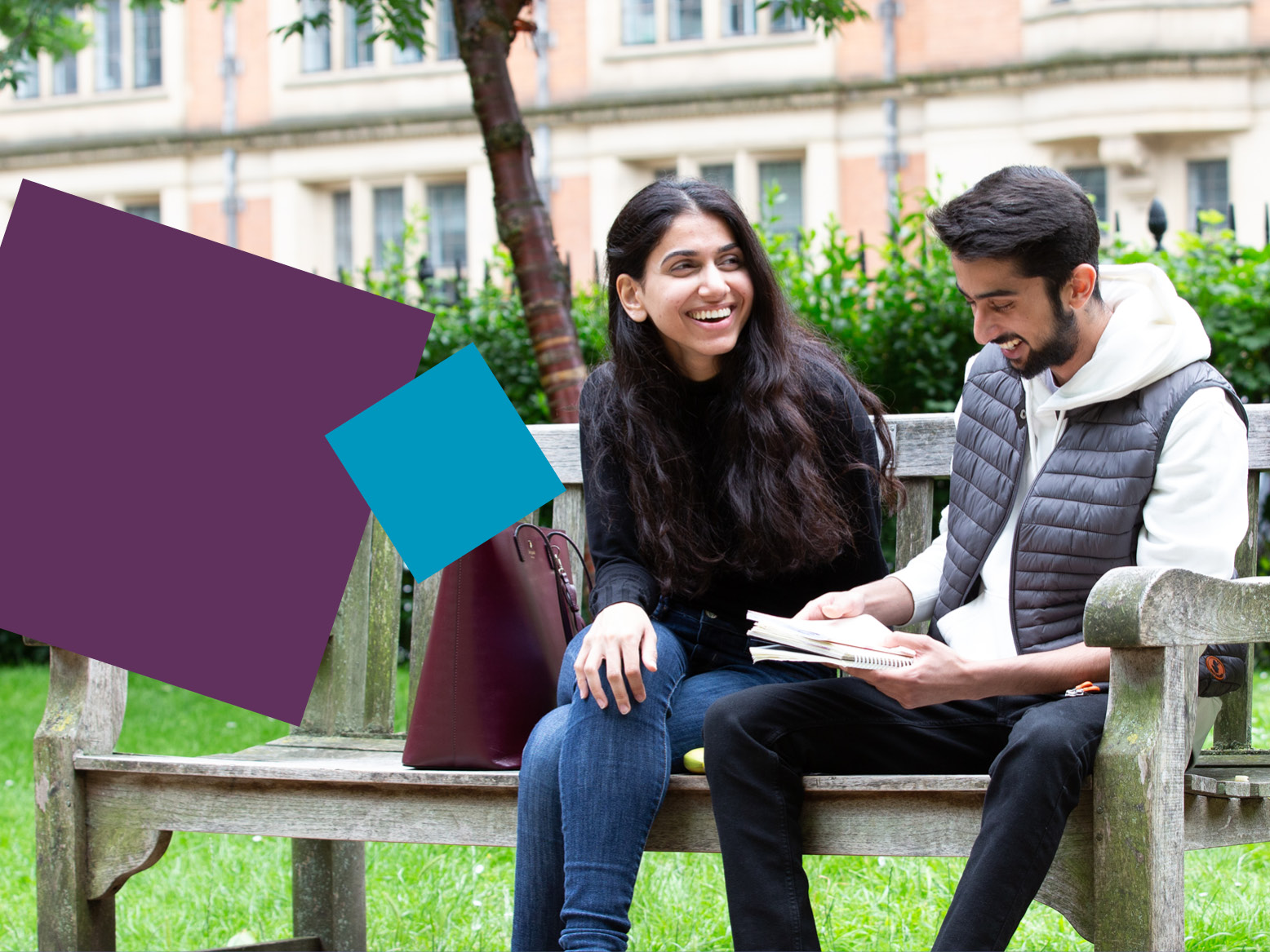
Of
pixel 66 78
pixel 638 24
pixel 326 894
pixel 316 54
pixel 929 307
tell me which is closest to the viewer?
pixel 326 894

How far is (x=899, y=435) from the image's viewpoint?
262 centimetres

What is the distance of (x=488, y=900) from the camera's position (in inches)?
131

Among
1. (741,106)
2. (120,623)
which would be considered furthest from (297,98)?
(120,623)

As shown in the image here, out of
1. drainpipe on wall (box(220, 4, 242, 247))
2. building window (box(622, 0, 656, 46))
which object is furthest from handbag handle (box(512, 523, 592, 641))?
drainpipe on wall (box(220, 4, 242, 247))

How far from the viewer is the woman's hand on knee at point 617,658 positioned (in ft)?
6.70

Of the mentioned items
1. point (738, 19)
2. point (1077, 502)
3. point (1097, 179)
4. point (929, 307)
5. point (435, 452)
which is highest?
point (738, 19)

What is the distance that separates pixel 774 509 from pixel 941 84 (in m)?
17.3

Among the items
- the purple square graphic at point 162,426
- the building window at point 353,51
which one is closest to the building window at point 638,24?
the building window at point 353,51

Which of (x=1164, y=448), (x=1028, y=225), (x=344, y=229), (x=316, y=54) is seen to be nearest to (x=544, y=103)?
(x=316, y=54)

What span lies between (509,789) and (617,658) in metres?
0.29

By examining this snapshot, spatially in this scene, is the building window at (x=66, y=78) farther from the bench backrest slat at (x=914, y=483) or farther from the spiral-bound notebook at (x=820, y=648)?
the spiral-bound notebook at (x=820, y=648)

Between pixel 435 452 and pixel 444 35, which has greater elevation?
pixel 444 35

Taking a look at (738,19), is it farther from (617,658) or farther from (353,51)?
(617,658)

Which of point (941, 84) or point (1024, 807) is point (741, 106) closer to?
point (941, 84)
